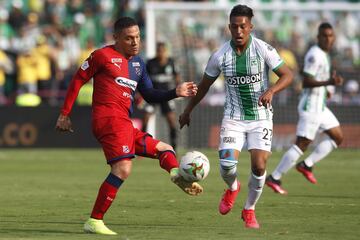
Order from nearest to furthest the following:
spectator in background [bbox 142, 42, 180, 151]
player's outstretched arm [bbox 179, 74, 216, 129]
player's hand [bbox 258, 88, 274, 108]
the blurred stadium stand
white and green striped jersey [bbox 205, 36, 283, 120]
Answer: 1. player's hand [bbox 258, 88, 274, 108]
2. white and green striped jersey [bbox 205, 36, 283, 120]
3. player's outstretched arm [bbox 179, 74, 216, 129]
4. spectator in background [bbox 142, 42, 180, 151]
5. the blurred stadium stand

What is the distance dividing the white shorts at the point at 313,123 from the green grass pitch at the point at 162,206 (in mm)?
914

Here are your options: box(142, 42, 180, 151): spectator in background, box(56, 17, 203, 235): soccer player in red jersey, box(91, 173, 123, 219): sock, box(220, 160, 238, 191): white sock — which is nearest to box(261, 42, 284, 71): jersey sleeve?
box(56, 17, 203, 235): soccer player in red jersey

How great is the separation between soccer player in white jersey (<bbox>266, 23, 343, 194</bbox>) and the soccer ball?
5.65m

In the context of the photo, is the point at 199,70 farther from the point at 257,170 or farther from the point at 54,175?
the point at 257,170

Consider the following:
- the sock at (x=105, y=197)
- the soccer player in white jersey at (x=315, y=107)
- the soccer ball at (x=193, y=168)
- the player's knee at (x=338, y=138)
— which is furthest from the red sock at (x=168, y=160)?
the player's knee at (x=338, y=138)

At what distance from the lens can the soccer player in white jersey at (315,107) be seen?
1628 cm

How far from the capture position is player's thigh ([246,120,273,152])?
36.6 ft

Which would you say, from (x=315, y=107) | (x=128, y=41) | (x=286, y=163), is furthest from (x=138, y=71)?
(x=315, y=107)

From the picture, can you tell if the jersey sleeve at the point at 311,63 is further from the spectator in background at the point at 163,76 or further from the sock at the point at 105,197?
the spectator in background at the point at 163,76

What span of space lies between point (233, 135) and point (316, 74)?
573 cm

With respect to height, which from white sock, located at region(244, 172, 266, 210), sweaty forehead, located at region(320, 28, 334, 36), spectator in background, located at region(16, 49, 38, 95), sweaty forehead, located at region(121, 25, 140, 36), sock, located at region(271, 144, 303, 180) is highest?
sweaty forehead, located at region(121, 25, 140, 36)

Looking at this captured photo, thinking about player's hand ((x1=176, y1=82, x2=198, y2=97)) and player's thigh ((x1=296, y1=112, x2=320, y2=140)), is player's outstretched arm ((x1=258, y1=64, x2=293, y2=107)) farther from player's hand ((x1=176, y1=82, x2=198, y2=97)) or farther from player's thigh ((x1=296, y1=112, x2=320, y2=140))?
player's thigh ((x1=296, y1=112, x2=320, y2=140))

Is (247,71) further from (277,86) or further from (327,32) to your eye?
(327,32)

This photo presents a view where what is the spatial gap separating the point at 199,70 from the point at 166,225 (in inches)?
653
